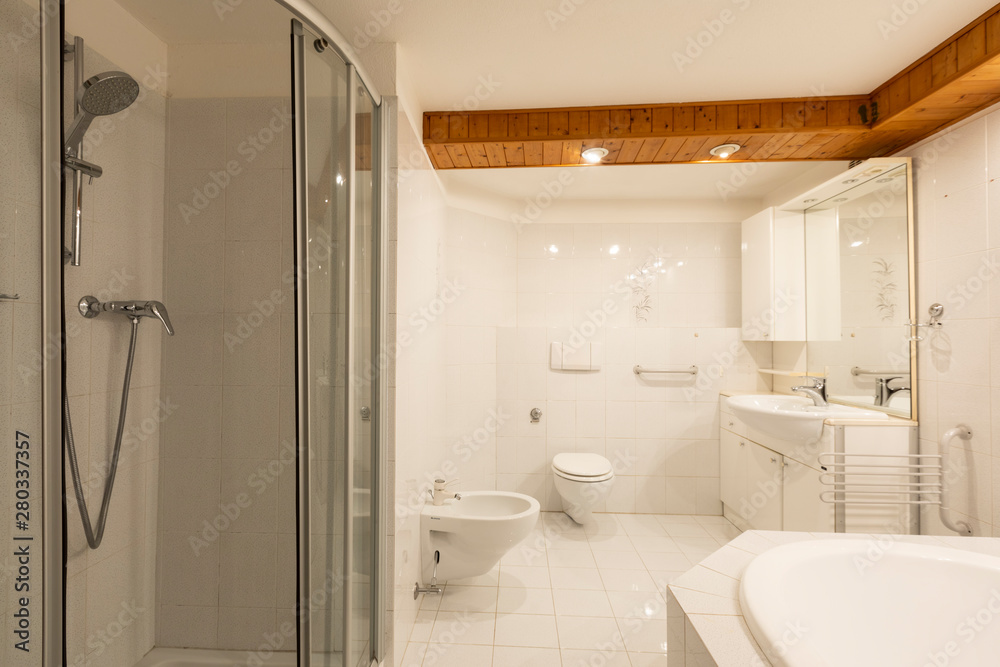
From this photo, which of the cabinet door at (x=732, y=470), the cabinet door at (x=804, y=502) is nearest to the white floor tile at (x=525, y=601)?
the cabinet door at (x=804, y=502)

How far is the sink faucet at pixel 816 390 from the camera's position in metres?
2.41

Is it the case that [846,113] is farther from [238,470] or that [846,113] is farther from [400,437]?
[238,470]

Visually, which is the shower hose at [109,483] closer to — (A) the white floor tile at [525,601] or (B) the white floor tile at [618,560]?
(A) the white floor tile at [525,601]

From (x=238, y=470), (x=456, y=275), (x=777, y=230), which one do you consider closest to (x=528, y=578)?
(x=238, y=470)

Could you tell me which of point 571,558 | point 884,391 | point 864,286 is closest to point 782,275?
point 864,286

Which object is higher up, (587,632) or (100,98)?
(100,98)

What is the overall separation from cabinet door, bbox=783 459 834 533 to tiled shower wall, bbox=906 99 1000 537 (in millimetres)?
376

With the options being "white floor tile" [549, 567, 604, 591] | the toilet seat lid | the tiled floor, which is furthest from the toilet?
"white floor tile" [549, 567, 604, 591]

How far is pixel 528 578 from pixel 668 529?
1118mm

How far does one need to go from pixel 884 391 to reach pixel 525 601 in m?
1.96

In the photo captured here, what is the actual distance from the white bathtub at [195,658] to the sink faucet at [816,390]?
8.74ft

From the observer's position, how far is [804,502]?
2.18 meters

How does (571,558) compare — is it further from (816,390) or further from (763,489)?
(816,390)

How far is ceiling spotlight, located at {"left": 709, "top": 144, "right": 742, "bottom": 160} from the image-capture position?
2.10 meters
